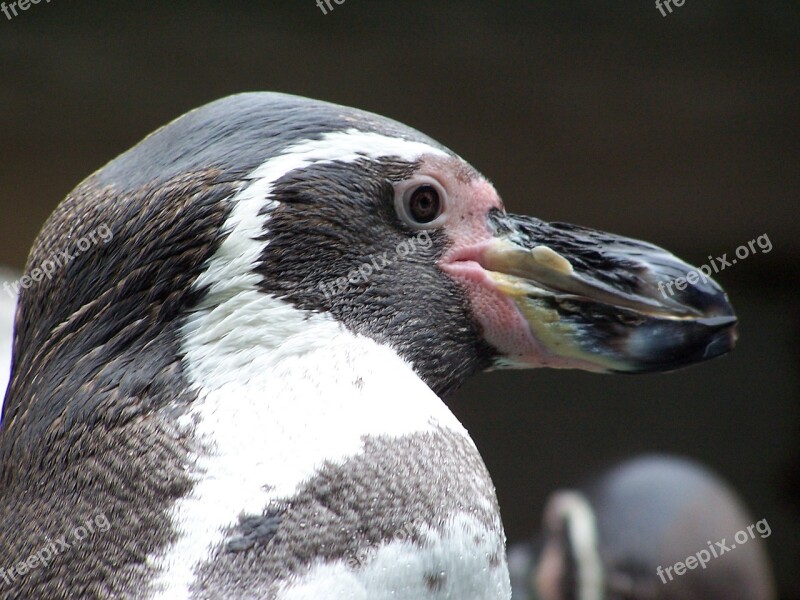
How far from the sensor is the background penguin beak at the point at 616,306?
3.70 feet

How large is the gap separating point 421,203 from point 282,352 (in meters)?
0.24

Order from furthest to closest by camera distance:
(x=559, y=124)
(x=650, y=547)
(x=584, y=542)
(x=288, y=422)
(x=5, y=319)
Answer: (x=559, y=124) → (x=5, y=319) → (x=584, y=542) → (x=650, y=547) → (x=288, y=422)

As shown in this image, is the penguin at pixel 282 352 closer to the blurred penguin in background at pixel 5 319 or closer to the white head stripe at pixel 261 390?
the white head stripe at pixel 261 390

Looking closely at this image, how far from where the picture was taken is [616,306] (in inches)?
44.5

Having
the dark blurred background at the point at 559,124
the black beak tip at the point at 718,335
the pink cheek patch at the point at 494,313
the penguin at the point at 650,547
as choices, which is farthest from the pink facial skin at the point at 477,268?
the dark blurred background at the point at 559,124

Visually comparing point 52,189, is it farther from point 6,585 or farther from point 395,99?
point 6,585

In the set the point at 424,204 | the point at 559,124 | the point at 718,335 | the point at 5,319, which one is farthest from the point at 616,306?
the point at 559,124

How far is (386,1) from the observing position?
3.27 m

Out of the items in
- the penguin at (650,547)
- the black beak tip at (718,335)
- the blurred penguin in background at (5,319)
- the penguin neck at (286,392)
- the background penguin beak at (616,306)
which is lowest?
the penguin at (650,547)

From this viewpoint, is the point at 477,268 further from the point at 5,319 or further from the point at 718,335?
the point at 5,319

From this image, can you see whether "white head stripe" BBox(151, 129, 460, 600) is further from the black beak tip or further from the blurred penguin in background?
the blurred penguin in background

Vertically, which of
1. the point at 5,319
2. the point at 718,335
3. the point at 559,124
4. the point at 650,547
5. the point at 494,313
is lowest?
the point at 650,547

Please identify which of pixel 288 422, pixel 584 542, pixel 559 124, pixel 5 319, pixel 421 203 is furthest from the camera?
pixel 559 124

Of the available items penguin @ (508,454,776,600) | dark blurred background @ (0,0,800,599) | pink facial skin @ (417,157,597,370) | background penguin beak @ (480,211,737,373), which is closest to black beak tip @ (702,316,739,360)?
background penguin beak @ (480,211,737,373)
